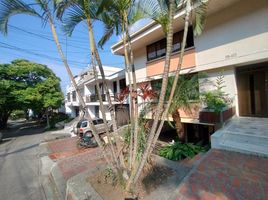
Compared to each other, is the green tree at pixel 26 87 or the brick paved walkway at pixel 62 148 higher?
the green tree at pixel 26 87

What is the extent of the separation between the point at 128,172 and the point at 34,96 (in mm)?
18304

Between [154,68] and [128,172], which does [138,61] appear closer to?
[154,68]

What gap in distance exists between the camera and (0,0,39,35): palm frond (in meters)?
3.46

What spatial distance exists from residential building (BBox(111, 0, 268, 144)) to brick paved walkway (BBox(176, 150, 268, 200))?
247 cm

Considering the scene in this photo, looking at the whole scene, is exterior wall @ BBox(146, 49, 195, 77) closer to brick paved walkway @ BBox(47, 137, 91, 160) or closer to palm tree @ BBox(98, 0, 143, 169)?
palm tree @ BBox(98, 0, 143, 169)

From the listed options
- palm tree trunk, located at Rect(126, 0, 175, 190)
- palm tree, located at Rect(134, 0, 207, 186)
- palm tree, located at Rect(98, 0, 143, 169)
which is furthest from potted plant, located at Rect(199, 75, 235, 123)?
palm tree trunk, located at Rect(126, 0, 175, 190)

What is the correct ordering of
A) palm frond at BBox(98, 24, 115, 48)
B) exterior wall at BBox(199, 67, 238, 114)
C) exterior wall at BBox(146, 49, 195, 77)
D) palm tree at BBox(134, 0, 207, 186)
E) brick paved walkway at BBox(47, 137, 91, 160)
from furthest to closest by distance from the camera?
brick paved walkway at BBox(47, 137, 91, 160) < exterior wall at BBox(146, 49, 195, 77) < exterior wall at BBox(199, 67, 238, 114) < palm frond at BBox(98, 24, 115, 48) < palm tree at BBox(134, 0, 207, 186)

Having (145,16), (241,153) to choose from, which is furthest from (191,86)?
(145,16)

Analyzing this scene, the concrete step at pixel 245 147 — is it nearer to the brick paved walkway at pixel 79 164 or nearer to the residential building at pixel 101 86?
the brick paved walkway at pixel 79 164

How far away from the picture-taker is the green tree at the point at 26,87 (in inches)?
688

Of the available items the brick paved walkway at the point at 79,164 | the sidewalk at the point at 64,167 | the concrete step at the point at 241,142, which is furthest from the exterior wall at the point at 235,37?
the sidewalk at the point at 64,167

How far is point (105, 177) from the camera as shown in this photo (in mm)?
5129

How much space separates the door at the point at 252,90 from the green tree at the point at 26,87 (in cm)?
1920

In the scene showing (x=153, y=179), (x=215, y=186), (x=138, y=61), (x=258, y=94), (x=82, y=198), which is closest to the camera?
(x=215, y=186)
